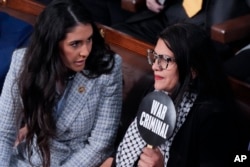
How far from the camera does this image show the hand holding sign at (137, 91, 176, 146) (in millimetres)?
1095

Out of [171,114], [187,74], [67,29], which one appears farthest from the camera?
[67,29]

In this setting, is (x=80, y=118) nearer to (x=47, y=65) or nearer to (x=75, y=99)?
(x=75, y=99)

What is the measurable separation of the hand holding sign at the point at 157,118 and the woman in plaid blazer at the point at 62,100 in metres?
0.30

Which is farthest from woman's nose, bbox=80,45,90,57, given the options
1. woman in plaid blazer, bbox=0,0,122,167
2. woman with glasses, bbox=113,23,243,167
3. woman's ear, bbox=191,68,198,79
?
woman's ear, bbox=191,68,198,79

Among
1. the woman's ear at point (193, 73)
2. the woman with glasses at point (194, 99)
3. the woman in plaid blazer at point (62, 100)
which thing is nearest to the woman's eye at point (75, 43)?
the woman in plaid blazer at point (62, 100)

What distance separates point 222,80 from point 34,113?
1.84ft

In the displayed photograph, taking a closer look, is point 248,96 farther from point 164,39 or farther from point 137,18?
point 137,18

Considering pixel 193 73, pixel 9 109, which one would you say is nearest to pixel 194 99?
pixel 193 73

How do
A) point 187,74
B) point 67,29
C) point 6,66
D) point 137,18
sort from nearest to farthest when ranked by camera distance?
point 187,74 → point 67,29 → point 6,66 → point 137,18

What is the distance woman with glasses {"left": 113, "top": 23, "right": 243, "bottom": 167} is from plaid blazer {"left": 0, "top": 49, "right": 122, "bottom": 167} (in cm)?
26

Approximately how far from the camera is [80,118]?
1.46 m

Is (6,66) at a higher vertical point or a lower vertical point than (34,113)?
lower

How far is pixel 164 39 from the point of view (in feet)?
3.99

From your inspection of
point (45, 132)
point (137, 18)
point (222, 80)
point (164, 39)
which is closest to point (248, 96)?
point (222, 80)
